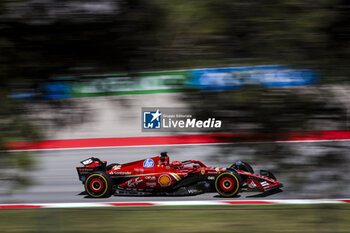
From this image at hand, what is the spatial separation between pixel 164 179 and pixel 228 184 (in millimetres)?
991

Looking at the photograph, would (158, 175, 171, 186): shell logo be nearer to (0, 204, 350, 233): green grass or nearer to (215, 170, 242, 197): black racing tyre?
(215, 170, 242, 197): black racing tyre

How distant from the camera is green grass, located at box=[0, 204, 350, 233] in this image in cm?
482

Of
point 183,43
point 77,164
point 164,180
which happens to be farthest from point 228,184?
point 77,164

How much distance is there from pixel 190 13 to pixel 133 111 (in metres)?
0.71

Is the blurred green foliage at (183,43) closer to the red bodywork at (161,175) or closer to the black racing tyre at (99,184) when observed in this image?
the red bodywork at (161,175)

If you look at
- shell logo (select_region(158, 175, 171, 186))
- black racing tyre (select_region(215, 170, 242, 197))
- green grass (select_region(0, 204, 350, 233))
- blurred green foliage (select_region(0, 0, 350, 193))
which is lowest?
green grass (select_region(0, 204, 350, 233))

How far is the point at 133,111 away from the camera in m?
2.73

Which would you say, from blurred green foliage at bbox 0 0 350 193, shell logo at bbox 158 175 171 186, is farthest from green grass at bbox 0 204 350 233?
blurred green foliage at bbox 0 0 350 193

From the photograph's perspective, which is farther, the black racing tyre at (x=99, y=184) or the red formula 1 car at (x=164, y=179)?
the black racing tyre at (x=99, y=184)

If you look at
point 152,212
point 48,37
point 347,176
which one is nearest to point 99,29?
point 48,37

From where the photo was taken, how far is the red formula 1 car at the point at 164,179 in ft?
21.7

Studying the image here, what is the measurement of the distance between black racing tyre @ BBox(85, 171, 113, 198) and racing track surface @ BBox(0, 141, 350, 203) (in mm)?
117

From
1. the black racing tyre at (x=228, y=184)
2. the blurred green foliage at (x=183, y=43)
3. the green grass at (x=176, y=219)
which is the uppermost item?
the blurred green foliage at (x=183, y=43)

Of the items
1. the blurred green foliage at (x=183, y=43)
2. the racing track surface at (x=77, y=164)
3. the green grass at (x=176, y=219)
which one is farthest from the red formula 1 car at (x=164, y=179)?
the blurred green foliage at (x=183, y=43)
